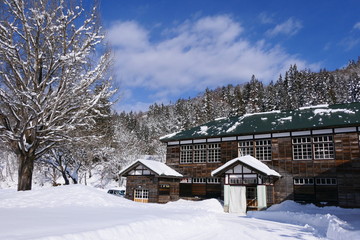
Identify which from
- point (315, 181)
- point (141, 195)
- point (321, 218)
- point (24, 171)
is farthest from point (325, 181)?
point (24, 171)

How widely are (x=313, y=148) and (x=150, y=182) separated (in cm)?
1421

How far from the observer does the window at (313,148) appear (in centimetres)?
2305

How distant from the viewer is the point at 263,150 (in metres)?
25.7

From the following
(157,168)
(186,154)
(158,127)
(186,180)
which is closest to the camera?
(157,168)

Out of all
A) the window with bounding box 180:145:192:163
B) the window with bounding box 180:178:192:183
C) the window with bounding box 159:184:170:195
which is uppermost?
the window with bounding box 180:145:192:163

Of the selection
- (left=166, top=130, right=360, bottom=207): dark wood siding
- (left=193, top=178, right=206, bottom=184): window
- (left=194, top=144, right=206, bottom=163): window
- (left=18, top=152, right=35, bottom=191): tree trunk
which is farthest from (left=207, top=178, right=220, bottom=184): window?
(left=18, top=152, right=35, bottom=191): tree trunk

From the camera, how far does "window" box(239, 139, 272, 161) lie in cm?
2552

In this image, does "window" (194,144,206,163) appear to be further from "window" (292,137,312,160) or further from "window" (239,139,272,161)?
"window" (292,137,312,160)

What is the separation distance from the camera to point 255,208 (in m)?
23.0

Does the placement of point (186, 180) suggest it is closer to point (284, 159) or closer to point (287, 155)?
point (284, 159)

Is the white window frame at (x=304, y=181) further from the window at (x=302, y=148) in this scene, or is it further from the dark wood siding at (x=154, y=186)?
the dark wood siding at (x=154, y=186)

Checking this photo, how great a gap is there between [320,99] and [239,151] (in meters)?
47.7

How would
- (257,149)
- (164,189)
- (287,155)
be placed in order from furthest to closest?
(164,189)
(257,149)
(287,155)

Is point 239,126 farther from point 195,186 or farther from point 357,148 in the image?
point 357,148
